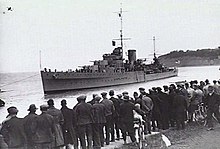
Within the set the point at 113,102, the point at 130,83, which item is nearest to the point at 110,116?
the point at 113,102

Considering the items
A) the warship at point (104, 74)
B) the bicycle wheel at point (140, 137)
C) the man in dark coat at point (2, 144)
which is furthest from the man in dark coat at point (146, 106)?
the warship at point (104, 74)

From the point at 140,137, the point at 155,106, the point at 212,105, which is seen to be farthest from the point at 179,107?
the point at 140,137

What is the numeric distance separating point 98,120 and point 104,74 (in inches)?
2008

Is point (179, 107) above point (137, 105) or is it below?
below

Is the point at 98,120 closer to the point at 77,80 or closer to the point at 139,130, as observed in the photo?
the point at 139,130

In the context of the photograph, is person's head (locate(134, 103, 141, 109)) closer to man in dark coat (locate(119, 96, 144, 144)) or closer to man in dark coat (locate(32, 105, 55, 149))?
man in dark coat (locate(119, 96, 144, 144))

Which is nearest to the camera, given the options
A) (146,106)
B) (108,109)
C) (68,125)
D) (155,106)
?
(68,125)

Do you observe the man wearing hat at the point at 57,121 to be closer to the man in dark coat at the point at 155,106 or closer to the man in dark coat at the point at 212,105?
the man in dark coat at the point at 155,106

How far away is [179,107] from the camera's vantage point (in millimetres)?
12586

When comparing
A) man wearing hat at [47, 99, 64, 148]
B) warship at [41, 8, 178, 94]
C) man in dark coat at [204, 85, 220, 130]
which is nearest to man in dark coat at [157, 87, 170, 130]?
man in dark coat at [204, 85, 220, 130]

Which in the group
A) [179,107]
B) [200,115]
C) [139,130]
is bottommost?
[200,115]

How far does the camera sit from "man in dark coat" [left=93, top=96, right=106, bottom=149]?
32.6 feet

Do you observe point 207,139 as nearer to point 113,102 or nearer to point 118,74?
point 113,102

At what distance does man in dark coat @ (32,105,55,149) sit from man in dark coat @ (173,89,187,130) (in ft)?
18.1
